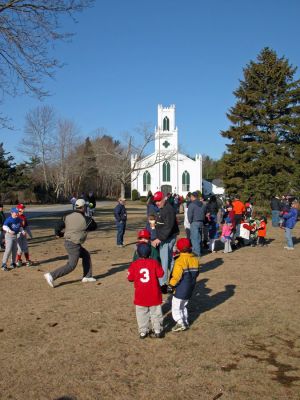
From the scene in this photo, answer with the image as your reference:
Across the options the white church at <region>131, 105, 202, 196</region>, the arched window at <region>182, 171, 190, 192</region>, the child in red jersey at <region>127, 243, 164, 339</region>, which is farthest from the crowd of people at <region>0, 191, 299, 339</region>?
the arched window at <region>182, 171, 190, 192</region>

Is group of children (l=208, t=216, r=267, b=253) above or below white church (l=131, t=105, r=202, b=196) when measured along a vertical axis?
below

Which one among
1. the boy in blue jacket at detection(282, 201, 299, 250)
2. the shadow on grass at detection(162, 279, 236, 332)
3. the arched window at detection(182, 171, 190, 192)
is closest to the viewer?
the shadow on grass at detection(162, 279, 236, 332)

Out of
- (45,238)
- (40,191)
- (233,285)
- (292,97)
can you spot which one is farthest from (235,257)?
(40,191)

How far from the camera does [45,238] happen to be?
55.0 feet

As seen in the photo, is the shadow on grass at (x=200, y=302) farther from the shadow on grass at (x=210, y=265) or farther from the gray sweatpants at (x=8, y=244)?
the gray sweatpants at (x=8, y=244)

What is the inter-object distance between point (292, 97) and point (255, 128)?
3.97 meters

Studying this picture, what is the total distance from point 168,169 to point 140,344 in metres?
65.9

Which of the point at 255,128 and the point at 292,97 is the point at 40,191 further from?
the point at 292,97

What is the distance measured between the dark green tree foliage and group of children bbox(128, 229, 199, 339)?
96.2ft

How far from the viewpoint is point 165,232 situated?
8125mm

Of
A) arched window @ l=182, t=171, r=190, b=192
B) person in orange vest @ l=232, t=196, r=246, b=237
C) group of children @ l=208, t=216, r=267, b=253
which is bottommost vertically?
group of children @ l=208, t=216, r=267, b=253

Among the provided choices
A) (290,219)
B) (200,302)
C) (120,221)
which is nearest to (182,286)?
(200,302)

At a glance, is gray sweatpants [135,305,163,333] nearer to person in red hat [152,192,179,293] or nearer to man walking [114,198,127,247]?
person in red hat [152,192,179,293]

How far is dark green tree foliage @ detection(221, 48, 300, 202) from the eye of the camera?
35.3 meters
